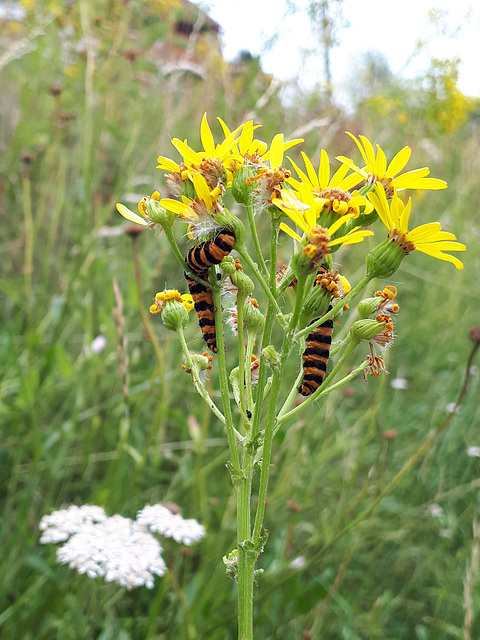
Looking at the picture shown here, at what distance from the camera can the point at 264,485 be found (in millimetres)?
1291

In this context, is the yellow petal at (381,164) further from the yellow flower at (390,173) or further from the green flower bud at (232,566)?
the green flower bud at (232,566)

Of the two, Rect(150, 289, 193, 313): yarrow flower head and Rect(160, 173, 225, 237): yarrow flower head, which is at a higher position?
Rect(160, 173, 225, 237): yarrow flower head

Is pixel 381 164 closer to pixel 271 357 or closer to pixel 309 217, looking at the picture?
pixel 309 217

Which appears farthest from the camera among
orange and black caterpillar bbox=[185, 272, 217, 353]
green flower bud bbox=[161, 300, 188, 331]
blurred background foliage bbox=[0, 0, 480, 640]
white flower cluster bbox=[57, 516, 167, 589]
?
blurred background foliage bbox=[0, 0, 480, 640]

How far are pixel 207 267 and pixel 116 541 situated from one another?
1.16 m

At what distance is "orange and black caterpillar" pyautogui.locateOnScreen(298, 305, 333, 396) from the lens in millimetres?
1416

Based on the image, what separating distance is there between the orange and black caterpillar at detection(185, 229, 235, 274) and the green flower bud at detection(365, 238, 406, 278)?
361mm

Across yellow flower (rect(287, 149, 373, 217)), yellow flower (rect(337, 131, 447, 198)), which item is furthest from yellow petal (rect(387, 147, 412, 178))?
yellow flower (rect(287, 149, 373, 217))

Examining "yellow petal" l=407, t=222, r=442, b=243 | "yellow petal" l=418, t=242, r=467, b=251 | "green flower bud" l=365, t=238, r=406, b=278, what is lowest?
"green flower bud" l=365, t=238, r=406, b=278

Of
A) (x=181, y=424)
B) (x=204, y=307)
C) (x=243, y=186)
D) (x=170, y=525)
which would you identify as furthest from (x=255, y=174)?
(x=181, y=424)

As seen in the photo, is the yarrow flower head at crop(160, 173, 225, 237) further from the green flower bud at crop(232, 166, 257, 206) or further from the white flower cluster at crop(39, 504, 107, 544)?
the white flower cluster at crop(39, 504, 107, 544)

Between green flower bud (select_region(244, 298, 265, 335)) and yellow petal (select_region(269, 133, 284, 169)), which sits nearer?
yellow petal (select_region(269, 133, 284, 169))

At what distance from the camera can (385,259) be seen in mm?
1393

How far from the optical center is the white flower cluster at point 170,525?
2.03 m
